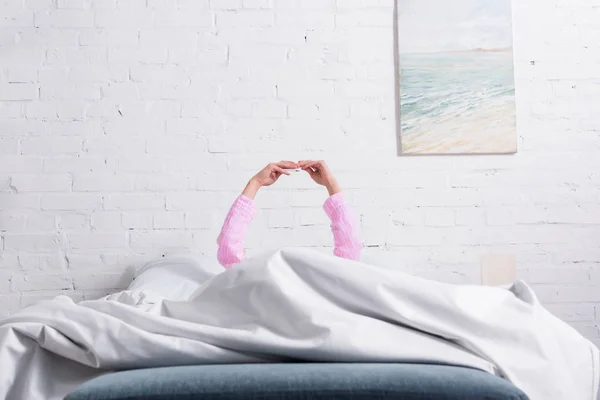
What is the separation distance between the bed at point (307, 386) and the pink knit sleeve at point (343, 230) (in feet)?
4.93

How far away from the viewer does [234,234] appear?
8.54ft

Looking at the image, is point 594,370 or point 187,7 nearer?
point 594,370

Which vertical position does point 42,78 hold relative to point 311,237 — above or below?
above

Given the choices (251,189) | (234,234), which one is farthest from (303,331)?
(251,189)

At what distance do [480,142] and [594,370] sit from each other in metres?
1.96

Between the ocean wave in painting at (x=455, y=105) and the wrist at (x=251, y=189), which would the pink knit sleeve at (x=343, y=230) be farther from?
the ocean wave in painting at (x=455, y=105)

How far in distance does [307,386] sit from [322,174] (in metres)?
1.84

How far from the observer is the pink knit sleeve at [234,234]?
258 centimetres

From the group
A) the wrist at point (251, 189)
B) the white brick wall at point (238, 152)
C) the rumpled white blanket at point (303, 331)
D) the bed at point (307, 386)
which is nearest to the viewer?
the bed at point (307, 386)

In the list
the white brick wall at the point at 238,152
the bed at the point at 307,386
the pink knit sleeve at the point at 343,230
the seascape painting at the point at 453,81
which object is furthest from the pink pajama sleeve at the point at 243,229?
the bed at the point at 307,386

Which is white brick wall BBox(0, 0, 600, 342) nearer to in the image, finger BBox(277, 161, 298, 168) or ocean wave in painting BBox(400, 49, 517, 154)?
ocean wave in painting BBox(400, 49, 517, 154)

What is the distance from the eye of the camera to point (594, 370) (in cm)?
138

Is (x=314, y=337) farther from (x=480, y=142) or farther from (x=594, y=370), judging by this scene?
(x=480, y=142)

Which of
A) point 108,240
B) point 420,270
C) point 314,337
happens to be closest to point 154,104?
point 108,240
